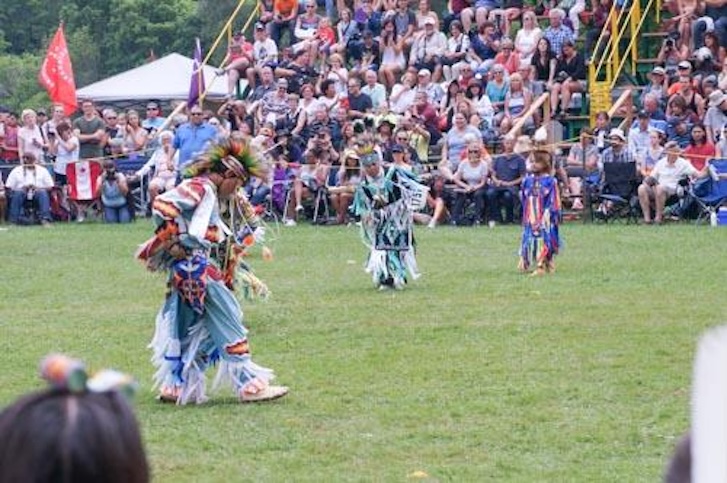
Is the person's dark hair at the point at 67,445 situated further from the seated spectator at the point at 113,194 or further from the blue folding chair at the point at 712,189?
the seated spectator at the point at 113,194

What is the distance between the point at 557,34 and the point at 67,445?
21915 mm

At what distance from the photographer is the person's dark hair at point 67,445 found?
1.91m

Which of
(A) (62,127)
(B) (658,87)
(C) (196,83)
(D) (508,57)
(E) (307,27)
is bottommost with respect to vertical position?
(A) (62,127)

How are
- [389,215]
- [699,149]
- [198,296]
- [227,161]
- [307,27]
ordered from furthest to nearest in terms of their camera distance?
[307,27] → [699,149] → [389,215] → [227,161] → [198,296]

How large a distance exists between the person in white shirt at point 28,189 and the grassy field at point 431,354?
4.60 metres

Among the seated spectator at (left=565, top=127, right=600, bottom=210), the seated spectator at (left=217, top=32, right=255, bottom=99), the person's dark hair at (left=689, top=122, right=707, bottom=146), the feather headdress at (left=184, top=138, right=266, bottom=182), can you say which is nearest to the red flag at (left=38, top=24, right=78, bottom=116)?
the seated spectator at (left=217, top=32, right=255, bottom=99)

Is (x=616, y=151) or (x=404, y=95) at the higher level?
(x=404, y=95)

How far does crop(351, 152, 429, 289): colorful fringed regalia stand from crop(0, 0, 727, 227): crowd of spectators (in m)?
5.49

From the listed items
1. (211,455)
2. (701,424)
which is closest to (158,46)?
(211,455)

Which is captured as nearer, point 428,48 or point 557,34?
point 557,34

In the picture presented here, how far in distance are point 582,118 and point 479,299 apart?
1028cm

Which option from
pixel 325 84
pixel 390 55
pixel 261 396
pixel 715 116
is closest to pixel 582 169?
pixel 715 116

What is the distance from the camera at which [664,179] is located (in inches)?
783

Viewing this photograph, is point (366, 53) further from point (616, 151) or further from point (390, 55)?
point (616, 151)
